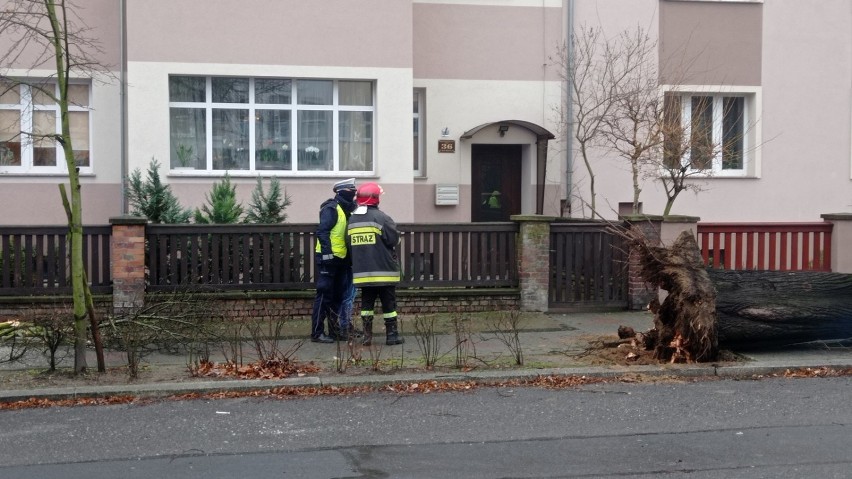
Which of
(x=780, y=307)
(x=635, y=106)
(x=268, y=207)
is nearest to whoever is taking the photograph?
(x=780, y=307)

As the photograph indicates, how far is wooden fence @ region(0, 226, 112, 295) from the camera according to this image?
37.1 feet

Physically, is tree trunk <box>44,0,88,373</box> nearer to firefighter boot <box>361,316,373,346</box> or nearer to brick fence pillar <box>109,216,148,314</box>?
brick fence pillar <box>109,216,148,314</box>

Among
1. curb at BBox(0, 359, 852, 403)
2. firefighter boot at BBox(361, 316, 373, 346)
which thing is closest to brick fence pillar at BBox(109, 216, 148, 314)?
firefighter boot at BBox(361, 316, 373, 346)

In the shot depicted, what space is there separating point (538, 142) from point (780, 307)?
780 centimetres

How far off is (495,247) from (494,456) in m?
6.35

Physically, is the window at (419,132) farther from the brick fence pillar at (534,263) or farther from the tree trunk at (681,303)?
the tree trunk at (681,303)

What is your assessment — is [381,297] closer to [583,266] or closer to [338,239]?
[338,239]

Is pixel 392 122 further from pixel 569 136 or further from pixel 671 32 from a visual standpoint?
pixel 671 32

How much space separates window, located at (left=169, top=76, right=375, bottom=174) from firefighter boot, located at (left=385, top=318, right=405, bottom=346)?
5417mm

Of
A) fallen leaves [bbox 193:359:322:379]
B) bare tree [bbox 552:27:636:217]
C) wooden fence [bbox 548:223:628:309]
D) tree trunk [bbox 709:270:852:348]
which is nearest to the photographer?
fallen leaves [bbox 193:359:322:379]

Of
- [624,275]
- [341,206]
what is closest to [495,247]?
[624,275]

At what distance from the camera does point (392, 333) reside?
10.1 meters

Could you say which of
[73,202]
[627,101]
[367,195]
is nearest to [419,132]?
[627,101]

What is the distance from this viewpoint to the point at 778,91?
57.1 ft
